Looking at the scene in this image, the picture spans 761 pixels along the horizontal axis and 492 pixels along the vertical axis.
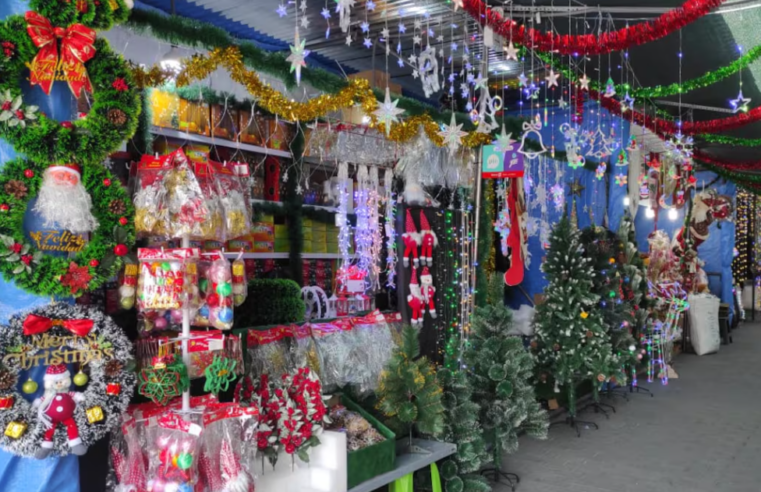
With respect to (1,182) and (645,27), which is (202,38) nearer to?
(1,182)

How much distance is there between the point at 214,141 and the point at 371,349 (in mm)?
2207

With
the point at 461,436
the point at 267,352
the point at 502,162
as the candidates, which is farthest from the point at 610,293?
the point at 267,352

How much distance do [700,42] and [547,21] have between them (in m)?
2.10

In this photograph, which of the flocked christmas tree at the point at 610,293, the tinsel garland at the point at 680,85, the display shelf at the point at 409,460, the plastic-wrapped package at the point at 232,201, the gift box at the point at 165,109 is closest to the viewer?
the plastic-wrapped package at the point at 232,201

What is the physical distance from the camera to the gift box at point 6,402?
2115 mm

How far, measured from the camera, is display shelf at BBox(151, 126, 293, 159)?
4395mm

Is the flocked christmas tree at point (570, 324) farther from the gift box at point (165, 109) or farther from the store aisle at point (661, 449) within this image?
the gift box at point (165, 109)

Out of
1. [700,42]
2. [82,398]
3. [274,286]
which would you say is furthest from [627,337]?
[82,398]

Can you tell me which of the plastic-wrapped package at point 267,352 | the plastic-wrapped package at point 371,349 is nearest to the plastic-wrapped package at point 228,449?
the plastic-wrapped package at point 267,352

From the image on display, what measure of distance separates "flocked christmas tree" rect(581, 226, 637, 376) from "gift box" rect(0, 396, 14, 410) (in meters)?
4.97

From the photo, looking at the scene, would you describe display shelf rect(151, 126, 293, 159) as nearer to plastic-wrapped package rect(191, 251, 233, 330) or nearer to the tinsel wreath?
plastic-wrapped package rect(191, 251, 233, 330)

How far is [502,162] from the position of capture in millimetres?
4961

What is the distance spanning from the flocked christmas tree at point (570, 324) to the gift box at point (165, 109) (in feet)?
11.3

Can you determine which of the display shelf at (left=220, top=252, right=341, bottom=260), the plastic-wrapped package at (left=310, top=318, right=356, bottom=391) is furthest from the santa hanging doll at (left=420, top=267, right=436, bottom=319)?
the display shelf at (left=220, top=252, right=341, bottom=260)
